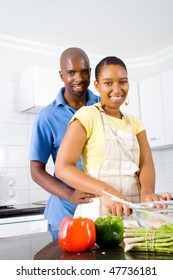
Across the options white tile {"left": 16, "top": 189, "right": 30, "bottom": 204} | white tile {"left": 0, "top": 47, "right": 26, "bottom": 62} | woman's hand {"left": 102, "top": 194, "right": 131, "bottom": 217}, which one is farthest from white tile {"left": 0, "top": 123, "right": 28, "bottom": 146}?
woman's hand {"left": 102, "top": 194, "right": 131, "bottom": 217}

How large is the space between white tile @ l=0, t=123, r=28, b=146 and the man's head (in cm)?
106

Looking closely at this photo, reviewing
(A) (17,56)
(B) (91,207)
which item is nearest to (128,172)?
(B) (91,207)

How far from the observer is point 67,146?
72 cm

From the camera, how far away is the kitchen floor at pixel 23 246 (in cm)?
53

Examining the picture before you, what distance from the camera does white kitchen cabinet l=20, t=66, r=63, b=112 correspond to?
1.92m

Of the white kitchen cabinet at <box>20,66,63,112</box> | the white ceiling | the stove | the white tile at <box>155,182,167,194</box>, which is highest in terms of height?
the white ceiling

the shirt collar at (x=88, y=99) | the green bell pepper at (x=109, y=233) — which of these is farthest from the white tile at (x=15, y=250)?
the shirt collar at (x=88, y=99)

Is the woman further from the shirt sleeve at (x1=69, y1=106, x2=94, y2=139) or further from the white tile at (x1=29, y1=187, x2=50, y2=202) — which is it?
the white tile at (x1=29, y1=187, x2=50, y2=202)

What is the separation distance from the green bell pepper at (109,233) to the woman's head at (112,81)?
1.03 feet

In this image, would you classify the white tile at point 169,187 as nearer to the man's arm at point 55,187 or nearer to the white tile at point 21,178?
the white tile at point 21,178

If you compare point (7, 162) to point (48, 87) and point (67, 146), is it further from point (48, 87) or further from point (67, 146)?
point (67, 146)

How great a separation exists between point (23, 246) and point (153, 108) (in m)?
1.87
